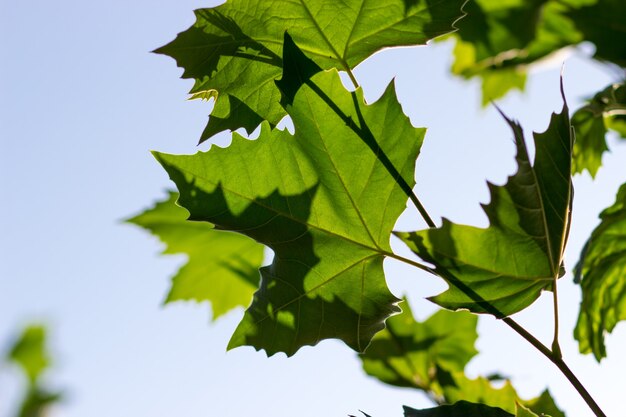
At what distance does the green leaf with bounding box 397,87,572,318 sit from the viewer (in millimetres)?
998

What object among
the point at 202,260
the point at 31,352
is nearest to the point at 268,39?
the point at 31,352

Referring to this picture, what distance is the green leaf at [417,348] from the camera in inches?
74.4

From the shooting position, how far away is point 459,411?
3.41 feet

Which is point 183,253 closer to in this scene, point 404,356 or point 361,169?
point 404,356

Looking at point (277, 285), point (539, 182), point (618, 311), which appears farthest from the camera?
point (618, 311)

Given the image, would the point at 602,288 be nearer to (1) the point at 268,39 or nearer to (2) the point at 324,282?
(2) the point at 324,282

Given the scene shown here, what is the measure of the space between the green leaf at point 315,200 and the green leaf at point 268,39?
0.37 ft

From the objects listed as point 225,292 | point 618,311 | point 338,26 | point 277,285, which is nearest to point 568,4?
point 618,311

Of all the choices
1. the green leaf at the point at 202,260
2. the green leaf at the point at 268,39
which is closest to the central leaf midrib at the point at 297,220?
the green leaf at the point at 268,39

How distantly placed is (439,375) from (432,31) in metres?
0.93

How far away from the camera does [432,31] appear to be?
118cm

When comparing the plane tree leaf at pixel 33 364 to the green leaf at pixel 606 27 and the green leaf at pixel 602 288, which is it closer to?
the green leaf at pixel 602 288

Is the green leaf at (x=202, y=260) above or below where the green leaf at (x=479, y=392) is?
above

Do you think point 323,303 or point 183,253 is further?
point 183,253
